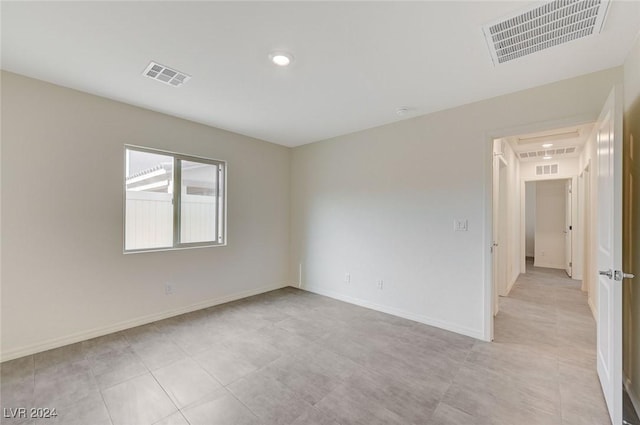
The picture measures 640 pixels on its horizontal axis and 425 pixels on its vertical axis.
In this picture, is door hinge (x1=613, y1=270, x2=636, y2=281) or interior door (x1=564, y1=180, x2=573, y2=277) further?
interior door (x1=564, y1=180, x2=573, y2=277)

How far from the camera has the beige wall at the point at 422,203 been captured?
270 centimetres

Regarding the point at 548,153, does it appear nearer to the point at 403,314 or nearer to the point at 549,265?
the point at 549,265

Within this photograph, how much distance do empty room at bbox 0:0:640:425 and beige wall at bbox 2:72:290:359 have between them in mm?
18

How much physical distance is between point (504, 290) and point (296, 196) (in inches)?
153

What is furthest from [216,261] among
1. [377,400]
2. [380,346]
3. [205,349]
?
[377,400]

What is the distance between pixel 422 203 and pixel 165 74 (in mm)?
3065

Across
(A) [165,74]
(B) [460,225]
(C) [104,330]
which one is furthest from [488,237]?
(C) [104,330]

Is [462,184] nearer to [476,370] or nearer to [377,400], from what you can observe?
[476,370]

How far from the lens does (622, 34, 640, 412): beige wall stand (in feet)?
6.12

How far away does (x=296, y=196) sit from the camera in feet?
16.2

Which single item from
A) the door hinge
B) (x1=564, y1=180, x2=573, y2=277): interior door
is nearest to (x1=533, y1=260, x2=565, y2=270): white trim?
(x1=564, y1=180, x2=573, y2=277): interior door

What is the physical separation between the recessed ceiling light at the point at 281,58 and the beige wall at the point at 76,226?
2020 mm

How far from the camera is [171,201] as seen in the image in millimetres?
3525

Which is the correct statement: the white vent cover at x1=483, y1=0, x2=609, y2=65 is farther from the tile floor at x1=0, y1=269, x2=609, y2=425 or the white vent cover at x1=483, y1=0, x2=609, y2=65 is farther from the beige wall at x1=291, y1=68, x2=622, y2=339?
the tile floor at x1=0, y1=269, x2=609, y2=425
